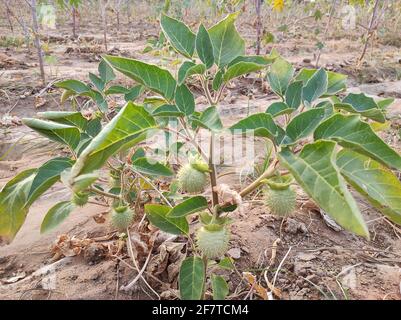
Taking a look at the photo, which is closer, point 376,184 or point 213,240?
point 376,184

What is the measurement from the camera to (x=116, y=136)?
0.88m

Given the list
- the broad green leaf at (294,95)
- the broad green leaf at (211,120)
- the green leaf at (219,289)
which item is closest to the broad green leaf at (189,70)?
the broad green leaf at (211,120)

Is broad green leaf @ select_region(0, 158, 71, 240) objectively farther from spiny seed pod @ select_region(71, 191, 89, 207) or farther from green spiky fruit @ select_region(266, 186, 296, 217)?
green spiky fruit @ select_region(266, 186, 296, 217)

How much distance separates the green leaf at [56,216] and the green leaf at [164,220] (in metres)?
0.32

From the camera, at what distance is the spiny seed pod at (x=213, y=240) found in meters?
1.07

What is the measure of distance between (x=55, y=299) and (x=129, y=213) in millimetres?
396

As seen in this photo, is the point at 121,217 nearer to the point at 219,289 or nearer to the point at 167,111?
the point at 219,289

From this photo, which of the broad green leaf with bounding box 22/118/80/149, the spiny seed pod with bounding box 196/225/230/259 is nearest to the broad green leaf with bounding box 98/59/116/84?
the broad green leaf with bounding box 22/118/80/149

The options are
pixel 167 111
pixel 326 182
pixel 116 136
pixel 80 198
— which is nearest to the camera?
pixel 326 182

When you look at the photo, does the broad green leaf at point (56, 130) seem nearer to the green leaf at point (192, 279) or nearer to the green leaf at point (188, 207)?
the green leaf at point (188, 207)

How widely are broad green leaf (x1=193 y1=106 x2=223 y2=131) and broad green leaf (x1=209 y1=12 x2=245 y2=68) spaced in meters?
0.24

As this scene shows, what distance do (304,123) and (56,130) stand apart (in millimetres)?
680

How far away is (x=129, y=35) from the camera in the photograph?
28.6ft

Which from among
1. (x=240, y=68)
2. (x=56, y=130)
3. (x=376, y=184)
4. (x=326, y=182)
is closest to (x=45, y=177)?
(x=56, y=130)
